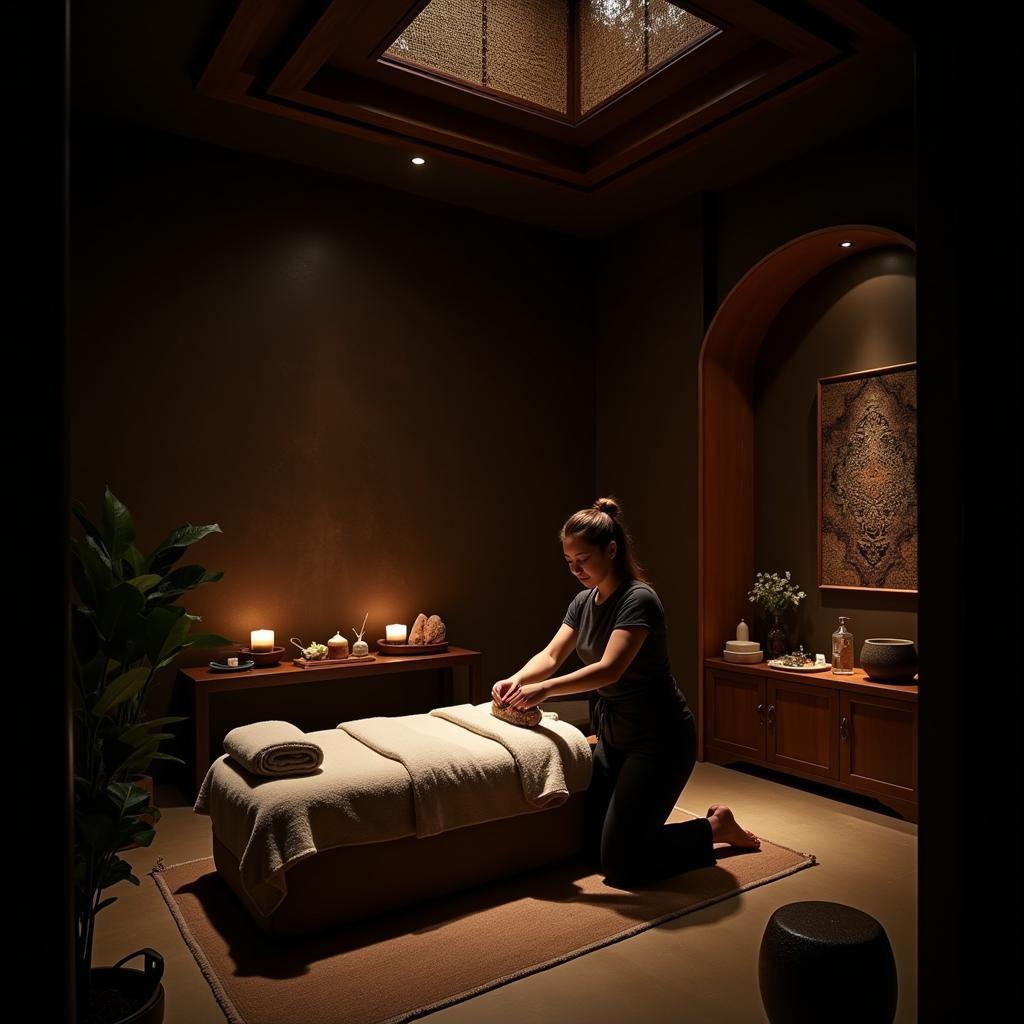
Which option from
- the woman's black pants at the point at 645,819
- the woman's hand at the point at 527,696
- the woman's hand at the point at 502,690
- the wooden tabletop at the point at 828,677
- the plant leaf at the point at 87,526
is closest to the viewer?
the plant leaf at the point at 87,526

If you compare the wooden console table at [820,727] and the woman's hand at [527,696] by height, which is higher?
the woman's hand at [527,696]

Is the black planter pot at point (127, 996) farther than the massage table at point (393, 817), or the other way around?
the massage table at point (393, 817)

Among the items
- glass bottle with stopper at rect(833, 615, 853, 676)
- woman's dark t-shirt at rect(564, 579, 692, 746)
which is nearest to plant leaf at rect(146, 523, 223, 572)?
woman's dark t-shirt at rect(564, 579, 692, 746)

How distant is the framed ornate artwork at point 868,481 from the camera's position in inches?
147

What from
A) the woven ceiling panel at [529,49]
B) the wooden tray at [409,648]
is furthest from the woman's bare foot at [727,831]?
the woven ceiling panel at [529,49]

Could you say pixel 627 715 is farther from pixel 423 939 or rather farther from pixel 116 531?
pixel 116 531

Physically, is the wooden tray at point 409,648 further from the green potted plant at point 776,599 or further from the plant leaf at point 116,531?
the plant leaf at point 116,531

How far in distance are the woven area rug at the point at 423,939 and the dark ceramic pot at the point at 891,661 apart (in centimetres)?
92

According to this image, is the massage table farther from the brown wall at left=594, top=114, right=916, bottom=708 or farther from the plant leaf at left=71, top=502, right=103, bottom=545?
the brown wall at left=594, top=114, right=916, bottom=708

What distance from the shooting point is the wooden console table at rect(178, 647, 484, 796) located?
3.52 m

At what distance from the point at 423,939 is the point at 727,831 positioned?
1.17m

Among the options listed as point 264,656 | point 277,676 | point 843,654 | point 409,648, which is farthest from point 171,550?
point 843,654

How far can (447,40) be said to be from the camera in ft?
11.4

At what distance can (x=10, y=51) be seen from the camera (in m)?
0.81
